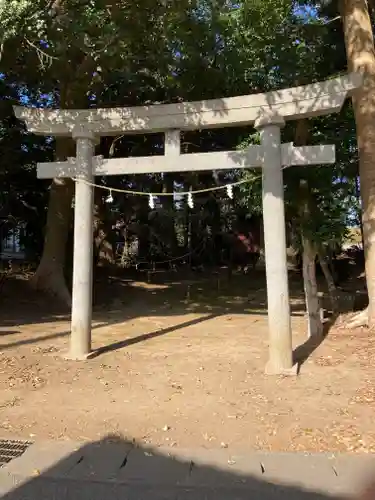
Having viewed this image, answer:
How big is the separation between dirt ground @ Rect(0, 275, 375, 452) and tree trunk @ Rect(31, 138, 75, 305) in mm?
3356

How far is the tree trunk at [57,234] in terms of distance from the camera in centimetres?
1414

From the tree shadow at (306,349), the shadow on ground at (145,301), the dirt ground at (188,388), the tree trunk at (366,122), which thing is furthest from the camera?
the shadow on ground at (145,301)

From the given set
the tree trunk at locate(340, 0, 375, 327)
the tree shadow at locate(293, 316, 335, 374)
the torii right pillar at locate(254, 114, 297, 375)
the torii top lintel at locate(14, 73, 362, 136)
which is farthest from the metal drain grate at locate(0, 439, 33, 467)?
the tree trunk at locate(340, 0, 375, 327)

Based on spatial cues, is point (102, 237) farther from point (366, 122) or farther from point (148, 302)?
point (366, 122)

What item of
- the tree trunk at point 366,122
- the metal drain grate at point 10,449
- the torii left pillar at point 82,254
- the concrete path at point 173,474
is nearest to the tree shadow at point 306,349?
the tree trunk at point 366,122

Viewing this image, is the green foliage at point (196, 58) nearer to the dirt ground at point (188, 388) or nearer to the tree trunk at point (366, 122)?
the tree trunk at point (366, 122)

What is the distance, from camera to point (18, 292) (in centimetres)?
1387

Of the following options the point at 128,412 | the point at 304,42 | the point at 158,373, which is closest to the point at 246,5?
the point at 304,42

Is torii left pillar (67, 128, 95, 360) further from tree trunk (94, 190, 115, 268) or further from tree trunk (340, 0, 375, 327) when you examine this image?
tree trunk (94, 190, 115, 268)

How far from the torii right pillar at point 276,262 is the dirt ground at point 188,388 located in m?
0.33

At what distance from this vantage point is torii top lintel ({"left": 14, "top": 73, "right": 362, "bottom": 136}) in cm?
676

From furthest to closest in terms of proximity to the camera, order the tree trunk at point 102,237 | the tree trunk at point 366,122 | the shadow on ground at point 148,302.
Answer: the tree trunk at point 102,237 → the shadow on ground at point 148,302 → the tree trunk at point 366,122

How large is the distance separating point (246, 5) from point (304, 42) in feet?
6.50

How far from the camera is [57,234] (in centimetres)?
1437
